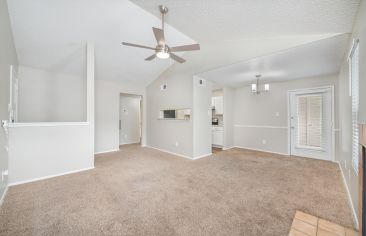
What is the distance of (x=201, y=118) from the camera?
460cm

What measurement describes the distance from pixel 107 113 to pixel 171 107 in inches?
90.6

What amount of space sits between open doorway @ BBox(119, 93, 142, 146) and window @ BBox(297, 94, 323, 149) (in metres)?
5.89

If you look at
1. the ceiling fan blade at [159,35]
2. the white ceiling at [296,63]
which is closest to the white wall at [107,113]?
the white ceiling at [296,63]

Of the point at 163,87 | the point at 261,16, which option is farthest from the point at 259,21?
the point at 163,87

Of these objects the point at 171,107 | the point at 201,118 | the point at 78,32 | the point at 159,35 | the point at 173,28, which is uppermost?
the point at 173,28

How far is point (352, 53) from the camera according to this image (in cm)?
199

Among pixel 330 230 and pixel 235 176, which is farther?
pixel 235 176

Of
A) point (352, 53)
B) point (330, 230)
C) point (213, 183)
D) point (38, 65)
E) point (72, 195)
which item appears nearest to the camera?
point (330, 230)

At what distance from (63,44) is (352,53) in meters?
5.20

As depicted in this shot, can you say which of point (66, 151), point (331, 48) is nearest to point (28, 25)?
point (66, 151)

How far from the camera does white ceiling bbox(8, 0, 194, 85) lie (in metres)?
2.74

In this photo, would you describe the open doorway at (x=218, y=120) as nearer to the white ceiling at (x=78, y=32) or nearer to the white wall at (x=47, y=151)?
the white ceiling at (x=78, y=32)

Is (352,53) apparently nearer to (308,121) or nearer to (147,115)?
(308,121)

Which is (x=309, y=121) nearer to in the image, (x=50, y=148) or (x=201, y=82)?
(x=201, y=82)
